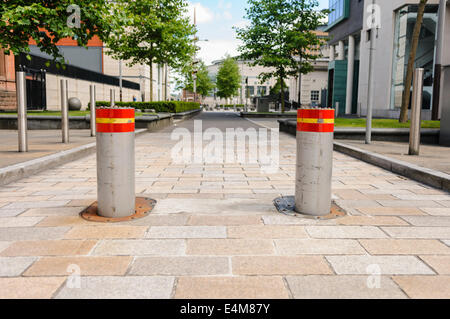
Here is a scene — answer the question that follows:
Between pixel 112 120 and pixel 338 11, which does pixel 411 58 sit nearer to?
pixel 112 120

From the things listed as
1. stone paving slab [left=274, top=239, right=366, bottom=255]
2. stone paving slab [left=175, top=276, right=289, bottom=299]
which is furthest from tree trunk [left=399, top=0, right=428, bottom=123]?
stone paving slab [left=175, top=276, right=289, bottom=299]

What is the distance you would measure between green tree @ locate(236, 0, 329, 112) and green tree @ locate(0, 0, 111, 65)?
20.2 meters

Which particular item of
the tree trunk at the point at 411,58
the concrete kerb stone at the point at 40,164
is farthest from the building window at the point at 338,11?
the concrete kerb stone at the point at 40,164

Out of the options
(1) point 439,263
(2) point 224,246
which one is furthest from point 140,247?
(1) point 439,263

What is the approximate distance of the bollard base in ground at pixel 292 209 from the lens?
13.9 ft

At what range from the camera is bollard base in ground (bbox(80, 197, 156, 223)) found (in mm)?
4066

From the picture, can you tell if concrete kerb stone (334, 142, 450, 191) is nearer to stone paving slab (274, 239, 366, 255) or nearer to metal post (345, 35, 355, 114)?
stone paving slab (274, 239, 366, 255)

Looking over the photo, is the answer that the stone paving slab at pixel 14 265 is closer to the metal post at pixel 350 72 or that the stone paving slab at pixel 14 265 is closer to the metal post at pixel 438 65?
the metal post at pixel 438 65

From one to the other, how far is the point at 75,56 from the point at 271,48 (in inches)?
1380

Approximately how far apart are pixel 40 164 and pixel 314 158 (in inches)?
186

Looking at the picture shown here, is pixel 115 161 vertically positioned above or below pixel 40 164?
above

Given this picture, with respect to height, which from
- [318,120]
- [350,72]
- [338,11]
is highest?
[338,11]
